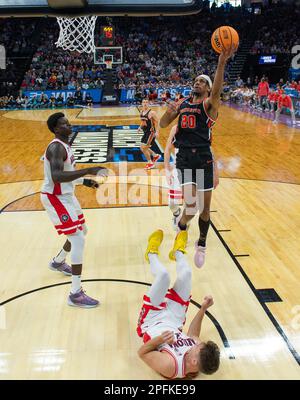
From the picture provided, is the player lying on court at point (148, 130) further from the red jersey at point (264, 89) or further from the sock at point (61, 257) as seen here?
the red jersey at point (264, 89)

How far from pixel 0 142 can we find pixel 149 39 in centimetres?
2014

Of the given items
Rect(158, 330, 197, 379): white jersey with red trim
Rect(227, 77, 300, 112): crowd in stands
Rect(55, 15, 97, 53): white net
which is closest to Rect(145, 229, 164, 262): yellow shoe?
Rect(158, 330, 197, 379): white jersey with red trim

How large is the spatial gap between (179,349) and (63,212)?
169cm

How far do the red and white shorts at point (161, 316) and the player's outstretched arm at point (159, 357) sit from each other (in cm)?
16

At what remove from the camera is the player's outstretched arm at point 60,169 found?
12.1ft

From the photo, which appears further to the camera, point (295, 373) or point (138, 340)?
point (138, 340)

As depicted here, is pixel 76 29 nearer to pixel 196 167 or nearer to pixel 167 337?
pixel 196 167

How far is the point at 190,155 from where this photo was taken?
4668 mm

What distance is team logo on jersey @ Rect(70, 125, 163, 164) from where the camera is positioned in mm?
10773

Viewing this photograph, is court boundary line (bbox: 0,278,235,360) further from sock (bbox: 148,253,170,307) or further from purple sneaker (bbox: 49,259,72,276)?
sock (bbox: 148,253,170,307)

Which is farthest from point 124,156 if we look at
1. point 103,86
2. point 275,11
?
point 275,11

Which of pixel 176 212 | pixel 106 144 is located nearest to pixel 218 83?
pixel 176 212

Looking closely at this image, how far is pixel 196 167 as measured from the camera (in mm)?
4688
